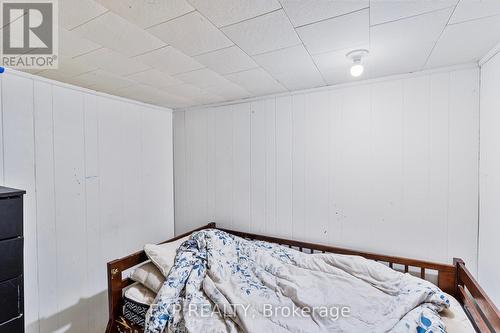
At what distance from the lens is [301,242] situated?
2.23m

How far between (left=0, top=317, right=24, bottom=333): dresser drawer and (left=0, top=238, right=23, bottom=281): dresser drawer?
26 centimetres

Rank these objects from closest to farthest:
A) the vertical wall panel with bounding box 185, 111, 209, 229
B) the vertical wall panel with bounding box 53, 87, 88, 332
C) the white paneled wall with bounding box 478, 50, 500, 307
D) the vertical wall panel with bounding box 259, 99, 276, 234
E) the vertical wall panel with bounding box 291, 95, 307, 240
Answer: the white paneled wall with bounding box 478, 50, 500, 307 → the vertical wall panel with bounding box 53, 87, 88, 332 → the vertical wall panel with bounding box 291, 95, 307, 240 → the vertical wall panel with bounding box 259, 99, 276, 234 → the vertical wall panel with bounding box 185, 111, 209, 229

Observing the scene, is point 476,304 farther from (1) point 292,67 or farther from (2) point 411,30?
(1) point 292,67

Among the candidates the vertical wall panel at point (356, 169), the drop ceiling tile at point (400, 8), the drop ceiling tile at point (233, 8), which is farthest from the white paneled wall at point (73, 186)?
the drop ceiling tile at point (400, 8)

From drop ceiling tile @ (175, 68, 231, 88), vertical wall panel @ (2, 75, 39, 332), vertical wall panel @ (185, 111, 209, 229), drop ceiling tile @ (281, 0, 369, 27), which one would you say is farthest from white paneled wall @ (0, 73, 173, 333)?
drop ceiling tile @ (281, 0, 369, 27)

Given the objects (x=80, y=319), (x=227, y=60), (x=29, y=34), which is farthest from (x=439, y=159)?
(x=80, y=319)

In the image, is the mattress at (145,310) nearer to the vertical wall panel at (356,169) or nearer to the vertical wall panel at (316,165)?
the vertical wall panel at (356,169)

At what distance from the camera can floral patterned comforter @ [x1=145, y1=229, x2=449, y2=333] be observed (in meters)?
1.26

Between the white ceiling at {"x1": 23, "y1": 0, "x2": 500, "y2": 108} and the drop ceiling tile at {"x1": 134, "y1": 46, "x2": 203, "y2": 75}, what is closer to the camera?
the white ceiling at {"x1": 23, "y1": 0, "x2": 500, "y2": 108}

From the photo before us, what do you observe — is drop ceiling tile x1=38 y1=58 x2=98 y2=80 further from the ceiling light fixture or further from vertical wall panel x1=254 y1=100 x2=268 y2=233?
the ceiling light fixture

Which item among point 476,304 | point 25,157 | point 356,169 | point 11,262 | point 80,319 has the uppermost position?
point 25,157

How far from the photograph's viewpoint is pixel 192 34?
1275 millimetres

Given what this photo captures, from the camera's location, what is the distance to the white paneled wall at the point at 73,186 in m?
1.75

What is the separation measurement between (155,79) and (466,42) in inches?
83.2
